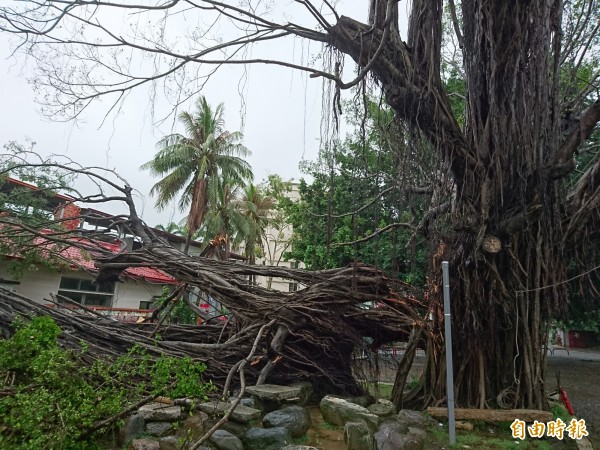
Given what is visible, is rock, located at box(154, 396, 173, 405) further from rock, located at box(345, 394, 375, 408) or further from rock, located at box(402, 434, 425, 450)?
rock, located at box(402, 434, 425, 450)

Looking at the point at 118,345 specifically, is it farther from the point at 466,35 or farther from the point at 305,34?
the point at 466,35

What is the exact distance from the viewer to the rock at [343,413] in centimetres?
435

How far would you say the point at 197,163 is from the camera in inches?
662

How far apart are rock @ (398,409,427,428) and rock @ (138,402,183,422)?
94.9 inches

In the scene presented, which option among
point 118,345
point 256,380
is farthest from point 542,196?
point 118,345

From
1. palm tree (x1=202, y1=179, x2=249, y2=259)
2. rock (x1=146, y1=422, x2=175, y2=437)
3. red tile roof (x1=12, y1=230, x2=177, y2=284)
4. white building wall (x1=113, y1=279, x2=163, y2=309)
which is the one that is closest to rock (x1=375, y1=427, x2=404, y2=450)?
rock (x1=146, y1=422, x2=175, y2=437)

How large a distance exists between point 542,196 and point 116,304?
14437 millimetres

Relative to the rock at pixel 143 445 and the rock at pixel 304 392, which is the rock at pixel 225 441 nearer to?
the rock at pixel 143 445

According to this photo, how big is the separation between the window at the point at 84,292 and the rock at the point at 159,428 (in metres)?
10.1

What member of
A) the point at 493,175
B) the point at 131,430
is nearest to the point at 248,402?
the point at 131,430

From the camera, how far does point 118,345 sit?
5.39 metres

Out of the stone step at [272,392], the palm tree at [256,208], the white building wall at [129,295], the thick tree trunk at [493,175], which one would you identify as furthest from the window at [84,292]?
the thick tree trunk at [493,175]

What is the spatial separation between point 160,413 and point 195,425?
1.14 feet

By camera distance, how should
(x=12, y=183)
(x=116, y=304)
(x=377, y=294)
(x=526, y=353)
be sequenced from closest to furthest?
(x=526, y=353)
(x=377, y=294)
(x=12, y=183)
(x=116, y=304)
